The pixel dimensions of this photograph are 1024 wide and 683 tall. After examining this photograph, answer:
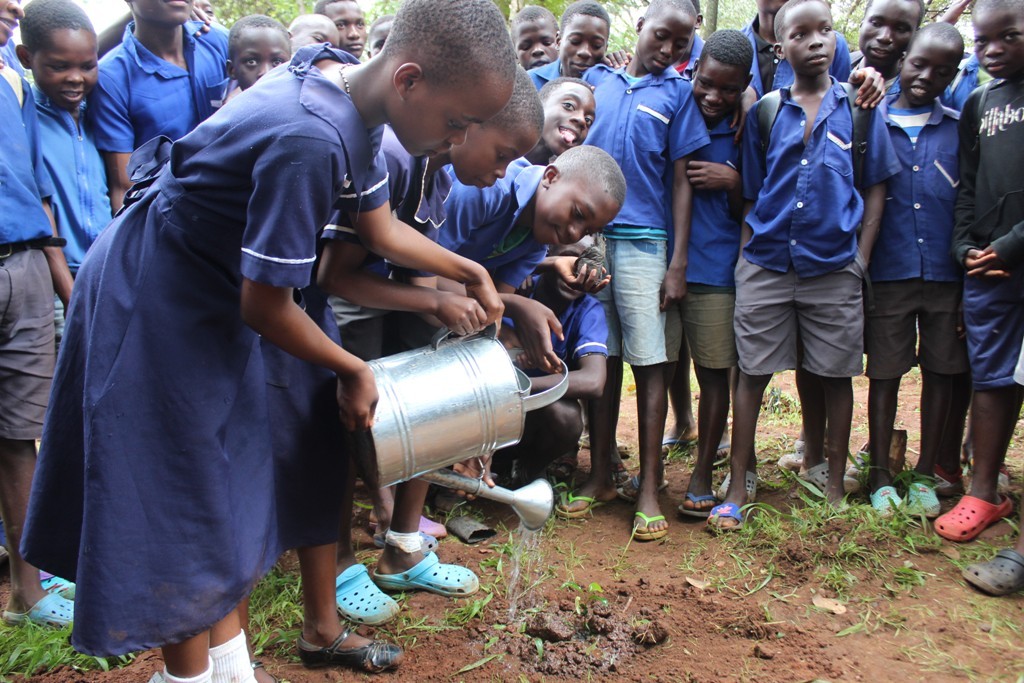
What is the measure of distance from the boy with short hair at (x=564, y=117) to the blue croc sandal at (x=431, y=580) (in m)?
1.69

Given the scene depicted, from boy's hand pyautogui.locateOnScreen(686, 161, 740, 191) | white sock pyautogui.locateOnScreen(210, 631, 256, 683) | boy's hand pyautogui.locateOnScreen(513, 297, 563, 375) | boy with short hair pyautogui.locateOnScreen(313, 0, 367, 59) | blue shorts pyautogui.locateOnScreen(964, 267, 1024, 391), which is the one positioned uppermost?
boy with short hair pyautogui.locateOnScreen(313, 0, 367, 59)

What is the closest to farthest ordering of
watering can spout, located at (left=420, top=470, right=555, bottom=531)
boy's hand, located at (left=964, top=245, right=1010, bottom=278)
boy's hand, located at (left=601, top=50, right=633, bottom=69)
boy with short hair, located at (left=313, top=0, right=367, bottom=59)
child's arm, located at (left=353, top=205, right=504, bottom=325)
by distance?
1. child's arm, located at (left=353, top=205, right=504, bottom=325)
2. watering can spout, located at (left=420, top=470, right=555, bottom=531)
3. boy's hand, located at (left=964, top=245, right=1010, bottom=278)
4. boy's hand, located at (left=601, top=50, right=633, bottom=69)
5. boy with short hair, located at (left=313, top=0, right=367, bottom=59)

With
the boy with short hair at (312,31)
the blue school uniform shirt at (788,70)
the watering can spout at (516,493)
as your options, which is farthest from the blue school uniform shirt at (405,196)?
the blue school uniform shirt at (788,70)

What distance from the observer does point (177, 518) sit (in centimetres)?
160

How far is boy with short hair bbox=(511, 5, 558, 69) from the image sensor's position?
165 inches

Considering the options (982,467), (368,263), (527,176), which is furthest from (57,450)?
(982,467)

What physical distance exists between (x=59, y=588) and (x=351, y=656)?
3.76 feet

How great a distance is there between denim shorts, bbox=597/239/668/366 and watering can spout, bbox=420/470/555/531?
1070 millimetres

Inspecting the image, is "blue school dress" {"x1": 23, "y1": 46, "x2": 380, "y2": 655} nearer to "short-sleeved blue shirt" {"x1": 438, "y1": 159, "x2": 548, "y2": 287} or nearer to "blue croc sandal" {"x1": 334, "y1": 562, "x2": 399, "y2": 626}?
"blue croc sandal" {"x1": 334, "y1": 562, "x2": 399, "y2": 626}

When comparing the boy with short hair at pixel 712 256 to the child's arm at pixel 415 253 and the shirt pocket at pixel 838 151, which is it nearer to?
the shirt pocket at pixel 838 151

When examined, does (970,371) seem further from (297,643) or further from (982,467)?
(297,643)

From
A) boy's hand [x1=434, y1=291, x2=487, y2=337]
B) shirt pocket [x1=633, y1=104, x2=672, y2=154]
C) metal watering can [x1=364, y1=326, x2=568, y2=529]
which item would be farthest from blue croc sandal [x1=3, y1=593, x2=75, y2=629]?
shirt pocket [x1=633, y1=104, x2=672, y2=154]

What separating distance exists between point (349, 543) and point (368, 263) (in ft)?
3.25

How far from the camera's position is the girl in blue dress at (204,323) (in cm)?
151
